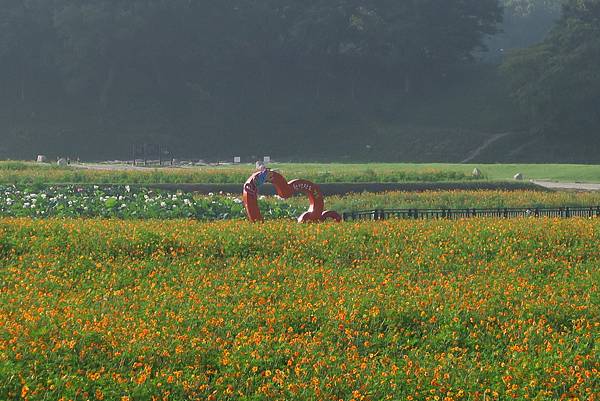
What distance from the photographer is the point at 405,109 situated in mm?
67500

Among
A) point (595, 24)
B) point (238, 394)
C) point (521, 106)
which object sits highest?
point (595, 24)

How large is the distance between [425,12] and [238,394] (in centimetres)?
6112

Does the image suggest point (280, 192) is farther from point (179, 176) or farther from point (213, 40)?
point (213, 40)

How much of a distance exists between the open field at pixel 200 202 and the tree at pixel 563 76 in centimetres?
2926

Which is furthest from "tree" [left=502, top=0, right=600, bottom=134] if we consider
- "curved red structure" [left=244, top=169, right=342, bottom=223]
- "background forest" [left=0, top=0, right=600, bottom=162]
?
"curved red structure" [left=244, top=169, right=342, bottom=223]

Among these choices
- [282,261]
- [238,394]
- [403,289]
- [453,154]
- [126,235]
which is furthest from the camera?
[453,154]

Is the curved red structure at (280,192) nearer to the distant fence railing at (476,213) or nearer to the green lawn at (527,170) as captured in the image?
the distant fence railing at (476,213)

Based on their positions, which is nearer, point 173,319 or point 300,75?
point 173,319

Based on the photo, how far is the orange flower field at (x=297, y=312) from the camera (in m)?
8.44

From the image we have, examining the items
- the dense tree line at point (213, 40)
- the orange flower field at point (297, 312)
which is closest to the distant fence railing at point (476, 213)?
the orange flower field at point (297, 312)

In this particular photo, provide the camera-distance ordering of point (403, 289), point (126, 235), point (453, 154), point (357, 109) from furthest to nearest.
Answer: point (357, 109) → point (453, 154) → point (126, 235) → point (403, 289)

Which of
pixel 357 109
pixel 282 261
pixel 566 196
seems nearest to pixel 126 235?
pixel 282 261

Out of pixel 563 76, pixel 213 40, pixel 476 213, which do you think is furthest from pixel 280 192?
pixel 213 40

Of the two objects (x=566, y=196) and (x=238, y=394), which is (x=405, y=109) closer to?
(x=566, y=196)
